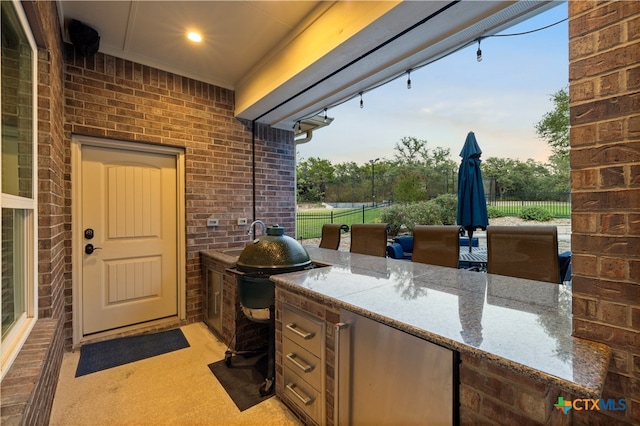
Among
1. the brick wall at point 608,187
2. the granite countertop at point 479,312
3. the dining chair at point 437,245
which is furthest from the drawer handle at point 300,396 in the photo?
the dining chair at point 437,245

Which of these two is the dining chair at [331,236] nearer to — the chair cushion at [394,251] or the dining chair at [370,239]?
the dining chair at [370,239]

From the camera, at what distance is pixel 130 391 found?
83.7 inches

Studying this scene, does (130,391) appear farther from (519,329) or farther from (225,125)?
(225,125)

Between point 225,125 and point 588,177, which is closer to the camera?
point 588,177

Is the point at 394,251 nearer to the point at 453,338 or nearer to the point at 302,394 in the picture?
the point at 302,394

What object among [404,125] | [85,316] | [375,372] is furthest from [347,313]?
[404,125]

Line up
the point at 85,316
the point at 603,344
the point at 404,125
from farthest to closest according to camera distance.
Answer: the point at 404,125
the point at 85,316
the point at 603,344

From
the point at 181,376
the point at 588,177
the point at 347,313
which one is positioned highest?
the point at 588,177

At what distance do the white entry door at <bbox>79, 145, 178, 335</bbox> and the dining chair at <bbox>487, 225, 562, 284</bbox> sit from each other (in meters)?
3.27

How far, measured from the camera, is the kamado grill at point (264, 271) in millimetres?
2014

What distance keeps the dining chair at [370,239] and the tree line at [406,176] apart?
1800mm

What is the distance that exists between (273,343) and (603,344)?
73.8 inches

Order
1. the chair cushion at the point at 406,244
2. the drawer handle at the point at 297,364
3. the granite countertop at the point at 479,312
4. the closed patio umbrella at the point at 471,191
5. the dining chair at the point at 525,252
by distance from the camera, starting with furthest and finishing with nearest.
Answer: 1. the chair cushion at the point at 406,244
2. the closed patio umbrella at the point at 471,191
3. the dining chair at the point at 525,252
4. the drawer handle at the point at 297,364
5. the granite countertop at the point at 479,312

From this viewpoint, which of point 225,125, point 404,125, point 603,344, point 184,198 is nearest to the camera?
point 603,344
